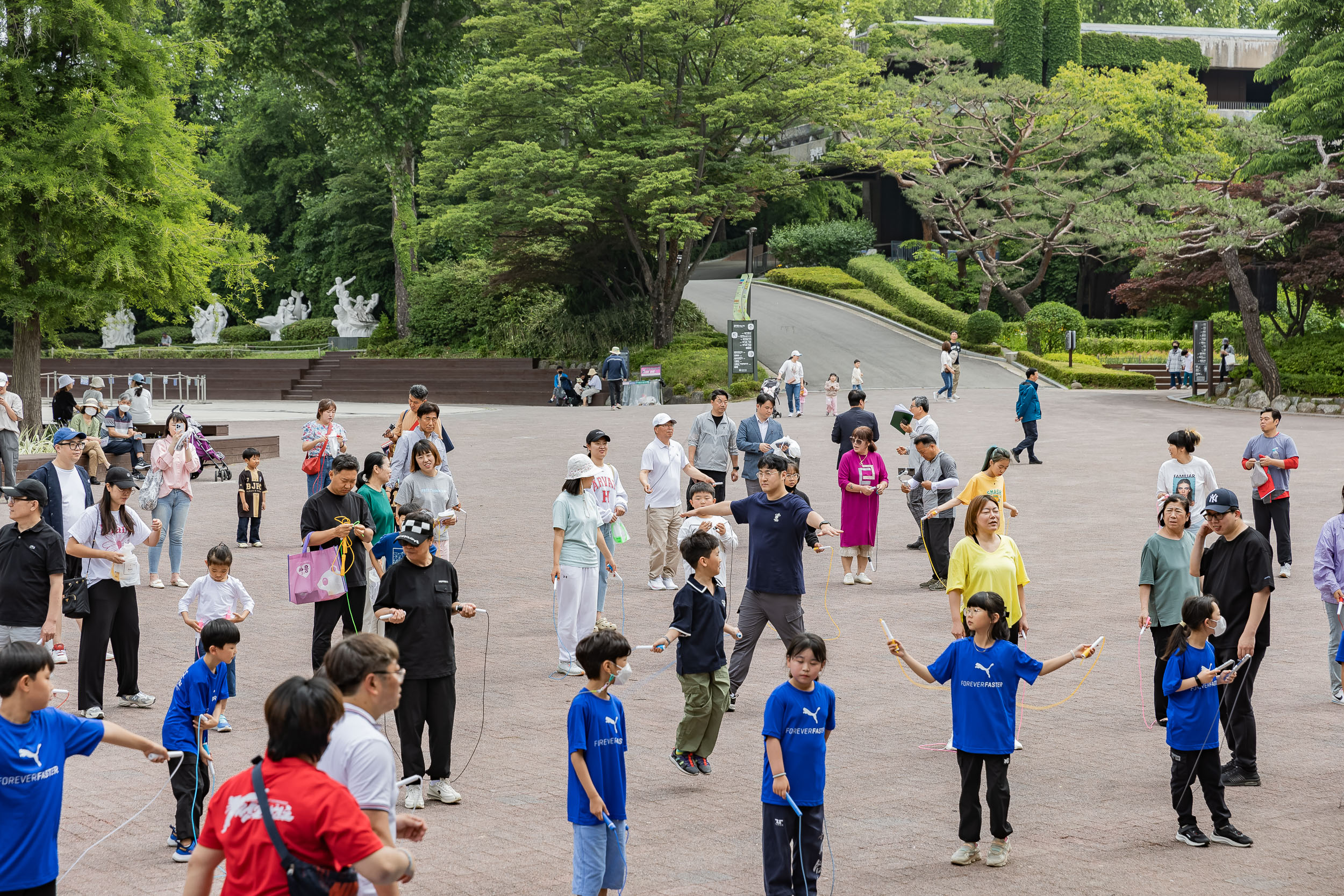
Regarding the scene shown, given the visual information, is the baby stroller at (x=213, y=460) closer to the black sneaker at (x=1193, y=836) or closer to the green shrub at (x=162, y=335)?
the black sneaker at (x=1193, y=836)

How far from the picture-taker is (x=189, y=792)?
6.23m

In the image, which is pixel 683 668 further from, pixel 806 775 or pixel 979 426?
pixel 979 426

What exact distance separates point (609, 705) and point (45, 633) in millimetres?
4002

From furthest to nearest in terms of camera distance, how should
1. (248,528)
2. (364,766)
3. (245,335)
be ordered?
(245,335) → (248,528) → (364,766)

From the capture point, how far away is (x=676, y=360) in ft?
123

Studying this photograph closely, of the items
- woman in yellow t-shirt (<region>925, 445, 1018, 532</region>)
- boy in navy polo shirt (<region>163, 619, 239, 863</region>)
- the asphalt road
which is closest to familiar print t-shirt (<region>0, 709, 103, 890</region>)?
boy in navy polo shirt (<region>163, 619, 239, 863</region>)

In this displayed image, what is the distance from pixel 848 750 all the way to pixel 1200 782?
2120 mm

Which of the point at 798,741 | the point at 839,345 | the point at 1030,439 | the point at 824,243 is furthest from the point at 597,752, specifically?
the point at 824,243

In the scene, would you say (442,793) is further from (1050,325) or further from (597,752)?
(1050,325)

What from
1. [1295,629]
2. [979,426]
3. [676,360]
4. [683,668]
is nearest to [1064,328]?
[676,360]

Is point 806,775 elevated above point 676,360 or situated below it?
below

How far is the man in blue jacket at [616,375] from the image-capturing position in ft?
116

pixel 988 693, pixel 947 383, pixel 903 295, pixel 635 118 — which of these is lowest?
pixel 988 693

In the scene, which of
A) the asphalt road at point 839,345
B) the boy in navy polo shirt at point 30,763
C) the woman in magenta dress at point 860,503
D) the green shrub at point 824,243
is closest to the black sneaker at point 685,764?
the boy in navy polo shirt at point 30,763
